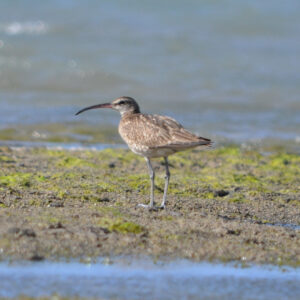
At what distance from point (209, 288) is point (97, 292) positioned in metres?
0.87

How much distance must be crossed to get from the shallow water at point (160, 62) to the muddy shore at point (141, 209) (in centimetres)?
383

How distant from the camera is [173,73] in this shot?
76.1 ft

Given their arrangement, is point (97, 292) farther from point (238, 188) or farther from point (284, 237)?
point (238, 188)

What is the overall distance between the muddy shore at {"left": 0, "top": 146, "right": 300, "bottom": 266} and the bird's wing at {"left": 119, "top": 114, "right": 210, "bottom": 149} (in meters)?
0.69

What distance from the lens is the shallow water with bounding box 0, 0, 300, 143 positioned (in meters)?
18.4

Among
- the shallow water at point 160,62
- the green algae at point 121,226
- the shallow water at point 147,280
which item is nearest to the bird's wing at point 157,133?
the green algae at point 121,226

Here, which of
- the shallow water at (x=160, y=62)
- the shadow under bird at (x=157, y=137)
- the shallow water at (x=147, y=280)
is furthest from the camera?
the shallow water at (x=160, y=62)

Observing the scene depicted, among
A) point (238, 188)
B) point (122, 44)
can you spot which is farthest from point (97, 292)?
point (122, 44)

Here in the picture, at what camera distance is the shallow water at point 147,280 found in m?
5.42

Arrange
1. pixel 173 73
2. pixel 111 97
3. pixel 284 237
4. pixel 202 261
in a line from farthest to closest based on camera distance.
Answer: pixel 173 73, pixel 111 97, pixel 284 237, pixel 202 261

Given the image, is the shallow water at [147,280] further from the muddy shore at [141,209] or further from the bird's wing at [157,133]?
the bird's wing at [157,133]

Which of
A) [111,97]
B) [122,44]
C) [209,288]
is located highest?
[122,44]

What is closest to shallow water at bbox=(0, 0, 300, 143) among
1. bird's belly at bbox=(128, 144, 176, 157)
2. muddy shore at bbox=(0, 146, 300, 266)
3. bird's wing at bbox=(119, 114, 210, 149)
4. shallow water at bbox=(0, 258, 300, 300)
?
muddy shore at bbox=(0, 146, 300, 266)

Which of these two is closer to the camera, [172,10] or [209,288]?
[209,288]
